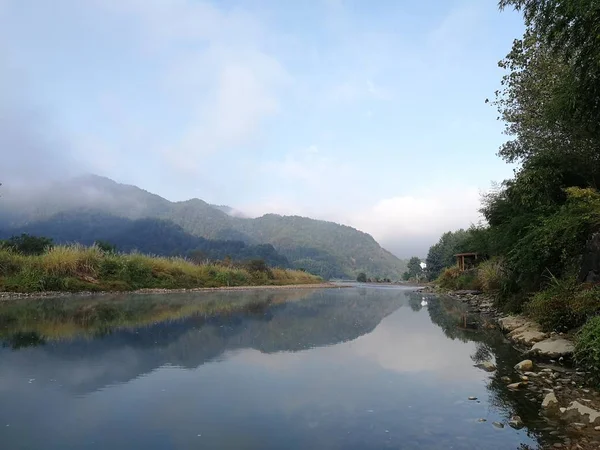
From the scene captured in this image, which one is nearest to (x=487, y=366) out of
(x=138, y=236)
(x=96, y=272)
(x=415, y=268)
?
(x=96, y=272)

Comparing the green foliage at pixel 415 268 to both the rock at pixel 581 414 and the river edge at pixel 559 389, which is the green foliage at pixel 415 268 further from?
the rock at pixel 581 414

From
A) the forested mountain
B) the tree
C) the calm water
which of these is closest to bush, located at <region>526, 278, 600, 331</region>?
the calm water

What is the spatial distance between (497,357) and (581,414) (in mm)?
3902

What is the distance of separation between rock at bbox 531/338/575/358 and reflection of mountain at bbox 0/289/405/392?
4.48 metres

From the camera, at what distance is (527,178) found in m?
13.7

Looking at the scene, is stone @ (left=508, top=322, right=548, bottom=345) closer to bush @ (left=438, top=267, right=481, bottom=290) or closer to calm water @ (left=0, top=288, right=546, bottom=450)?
calm water @ (left=0, top=288, right=546, bottom=450)

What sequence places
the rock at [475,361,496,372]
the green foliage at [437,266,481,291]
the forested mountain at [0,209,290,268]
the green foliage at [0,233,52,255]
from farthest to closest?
the forested mountain at [0,209,290,268] < the green foliage at [0,233,52,255] < the green foliage at [437,266,481,291] < the rock at [475,361,496,372]

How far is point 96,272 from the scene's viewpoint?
25.7 m

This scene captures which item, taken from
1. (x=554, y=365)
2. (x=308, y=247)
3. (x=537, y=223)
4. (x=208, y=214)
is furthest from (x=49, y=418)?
(x=208, y=214)

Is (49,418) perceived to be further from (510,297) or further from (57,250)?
→ (57,250)

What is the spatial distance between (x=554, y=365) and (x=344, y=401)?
14.5 ft

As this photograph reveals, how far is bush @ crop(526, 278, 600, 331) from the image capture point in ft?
26.5

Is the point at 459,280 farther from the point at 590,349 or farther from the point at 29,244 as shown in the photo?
the point at 29,244

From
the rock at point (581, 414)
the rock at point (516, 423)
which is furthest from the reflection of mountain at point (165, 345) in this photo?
the rock at point (581, 414)
